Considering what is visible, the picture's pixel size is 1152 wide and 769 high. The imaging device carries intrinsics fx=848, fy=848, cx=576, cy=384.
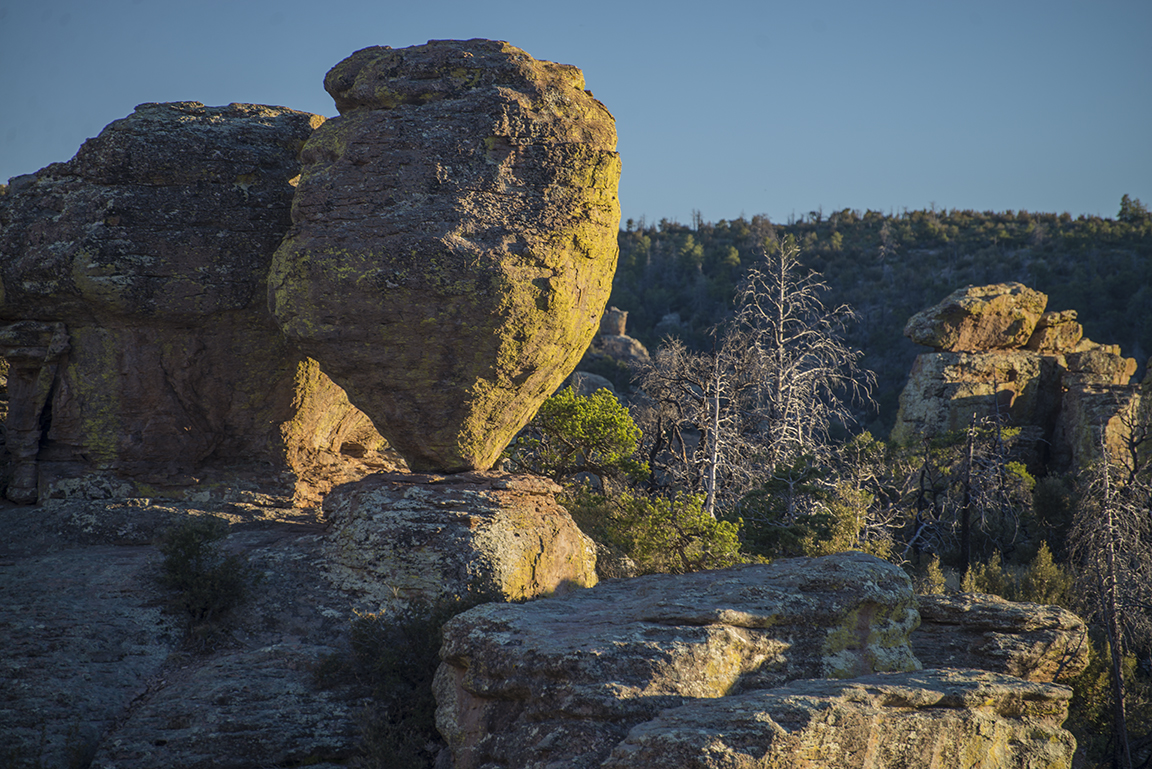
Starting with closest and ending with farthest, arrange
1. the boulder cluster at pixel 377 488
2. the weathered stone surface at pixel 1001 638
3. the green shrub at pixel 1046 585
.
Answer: the boulder cluster at pixel 377 488 → the weathered stone surface at pixel 1001 638 → the green shrub at pixel 1046 585

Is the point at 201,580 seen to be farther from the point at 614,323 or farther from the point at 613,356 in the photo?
the point at 614,323

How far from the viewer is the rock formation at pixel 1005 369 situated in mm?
21969

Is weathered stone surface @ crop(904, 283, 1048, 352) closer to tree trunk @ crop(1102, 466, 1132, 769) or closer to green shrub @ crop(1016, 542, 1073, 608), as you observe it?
green shrub @ crop(1016, 542, 1073, 608)

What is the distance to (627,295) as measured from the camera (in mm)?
46438

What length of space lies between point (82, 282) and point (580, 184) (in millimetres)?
5854

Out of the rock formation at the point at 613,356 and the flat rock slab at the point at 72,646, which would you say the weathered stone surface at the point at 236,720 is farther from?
the rock formation at the point at 613,356

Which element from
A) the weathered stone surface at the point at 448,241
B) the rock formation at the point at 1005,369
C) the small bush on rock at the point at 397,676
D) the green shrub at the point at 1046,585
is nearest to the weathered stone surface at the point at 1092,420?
the rock formation at the point at 1005,369

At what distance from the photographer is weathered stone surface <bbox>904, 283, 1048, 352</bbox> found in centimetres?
2286

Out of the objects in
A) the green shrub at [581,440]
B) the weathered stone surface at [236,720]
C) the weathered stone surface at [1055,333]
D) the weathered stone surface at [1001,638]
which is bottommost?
the weathered stone surface at [236,720]

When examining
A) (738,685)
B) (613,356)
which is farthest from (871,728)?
(613,356)

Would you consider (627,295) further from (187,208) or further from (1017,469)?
(187,208)

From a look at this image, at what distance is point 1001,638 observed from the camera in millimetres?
8094

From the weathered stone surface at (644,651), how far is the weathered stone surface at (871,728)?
16.5 inches

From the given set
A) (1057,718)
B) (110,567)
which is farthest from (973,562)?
(110,567)
